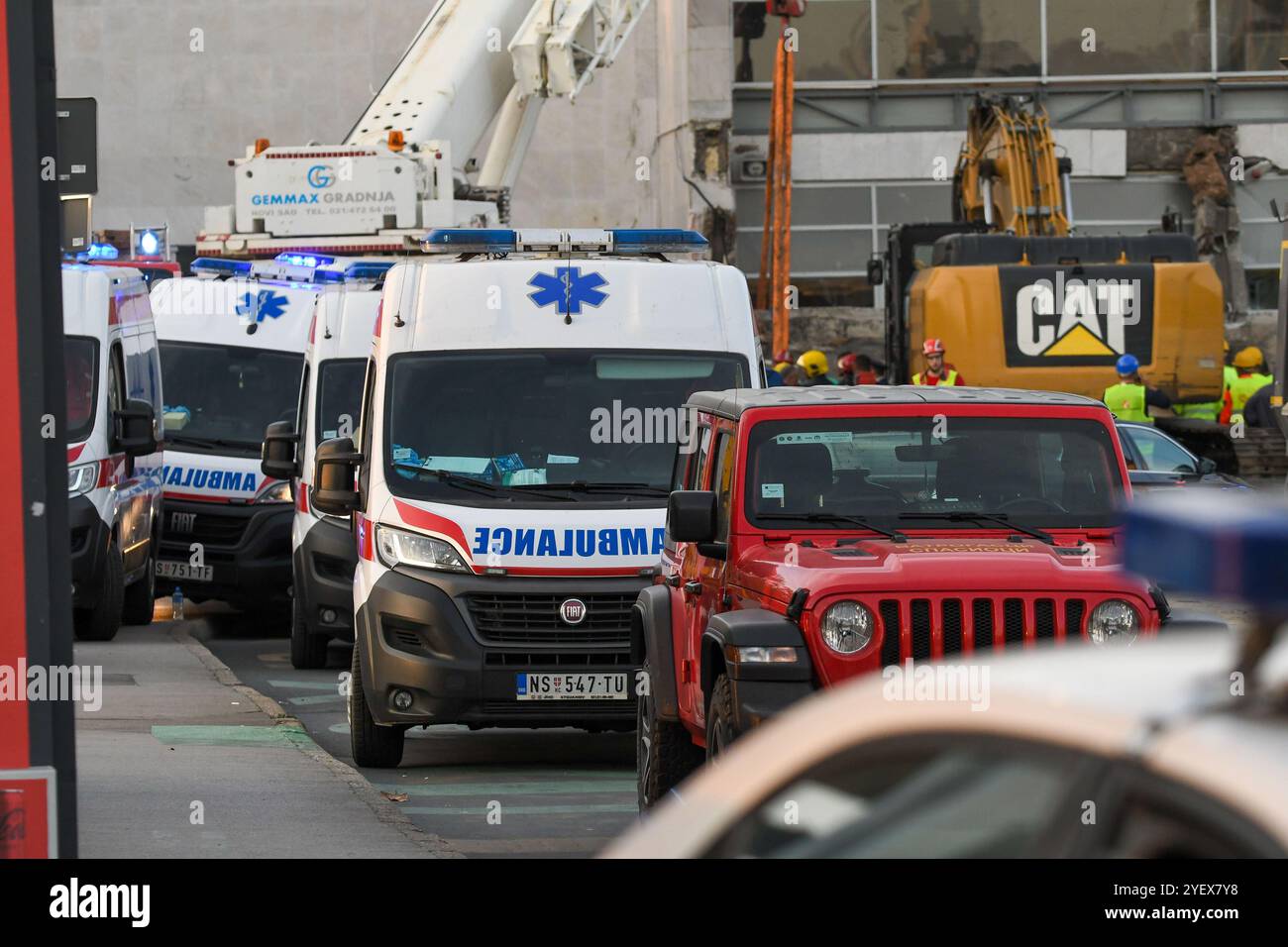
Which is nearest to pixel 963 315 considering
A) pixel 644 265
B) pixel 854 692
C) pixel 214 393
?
pixel 214 393

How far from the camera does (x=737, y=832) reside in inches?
102

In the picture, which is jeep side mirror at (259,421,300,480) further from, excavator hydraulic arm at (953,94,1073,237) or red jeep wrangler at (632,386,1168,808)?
excavator hydraulic arm at (953,94,1073,237)

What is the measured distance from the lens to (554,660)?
32.7 ft

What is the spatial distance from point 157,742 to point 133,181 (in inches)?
1300

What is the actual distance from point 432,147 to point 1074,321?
23.4 feet

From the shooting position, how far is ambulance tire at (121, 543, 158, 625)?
16.5 meters

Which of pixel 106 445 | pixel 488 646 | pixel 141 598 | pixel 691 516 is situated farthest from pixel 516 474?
pixel 141 598

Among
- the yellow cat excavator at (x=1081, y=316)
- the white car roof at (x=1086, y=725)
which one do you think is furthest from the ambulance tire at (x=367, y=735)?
the yellow cat excavator at (x=1081, y=316)

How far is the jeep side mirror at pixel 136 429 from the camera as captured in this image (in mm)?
14953

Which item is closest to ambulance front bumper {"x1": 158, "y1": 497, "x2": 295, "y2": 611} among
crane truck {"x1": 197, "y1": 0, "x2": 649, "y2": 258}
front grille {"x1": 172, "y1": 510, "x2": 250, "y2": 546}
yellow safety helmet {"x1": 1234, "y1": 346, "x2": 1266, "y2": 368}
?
front grille {"x1": 172, "y1": 510, "x2": 250, "y2": 546}

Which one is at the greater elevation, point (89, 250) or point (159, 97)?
point (159, 97)

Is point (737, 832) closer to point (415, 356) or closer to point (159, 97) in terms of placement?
point (415, 356)

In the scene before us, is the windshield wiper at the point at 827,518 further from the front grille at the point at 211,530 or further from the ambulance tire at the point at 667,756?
the front grille at the point at 211,530

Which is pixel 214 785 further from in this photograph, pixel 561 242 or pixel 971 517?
pixel 561 242
